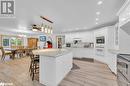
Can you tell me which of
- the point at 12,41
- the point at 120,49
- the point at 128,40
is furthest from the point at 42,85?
the point at 12,41

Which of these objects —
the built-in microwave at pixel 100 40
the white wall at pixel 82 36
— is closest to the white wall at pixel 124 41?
the built-in microwave at pixel 100 40

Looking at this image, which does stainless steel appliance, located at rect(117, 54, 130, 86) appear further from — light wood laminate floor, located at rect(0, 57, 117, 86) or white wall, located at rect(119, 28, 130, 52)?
white wall, located at rect(119, 28, 130, 52)

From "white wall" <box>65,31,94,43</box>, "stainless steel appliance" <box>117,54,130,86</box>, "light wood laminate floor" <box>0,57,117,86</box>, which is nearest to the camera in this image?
"stainless steel appliance" <box>117,54,130,86</box>

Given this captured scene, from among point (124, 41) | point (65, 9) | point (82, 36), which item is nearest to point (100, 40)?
point (82, 36)

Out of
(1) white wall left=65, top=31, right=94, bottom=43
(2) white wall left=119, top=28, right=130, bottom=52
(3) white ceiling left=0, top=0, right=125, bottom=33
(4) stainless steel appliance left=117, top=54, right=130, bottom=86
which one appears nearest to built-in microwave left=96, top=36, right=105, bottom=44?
(1) white wall left=65, top=31, right=94, bottom=43

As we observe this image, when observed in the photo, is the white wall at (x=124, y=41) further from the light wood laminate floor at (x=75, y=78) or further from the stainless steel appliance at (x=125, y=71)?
the light wood laminate floor at (x=75, y=78)

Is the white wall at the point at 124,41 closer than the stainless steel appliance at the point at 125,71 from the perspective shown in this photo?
No

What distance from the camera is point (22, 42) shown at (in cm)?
1126

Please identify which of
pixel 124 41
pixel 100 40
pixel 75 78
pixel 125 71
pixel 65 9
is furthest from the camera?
pixel 100 40

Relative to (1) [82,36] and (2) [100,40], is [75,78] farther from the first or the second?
(1) [82,36]

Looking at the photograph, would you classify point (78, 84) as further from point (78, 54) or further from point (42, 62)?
point (78, 54)

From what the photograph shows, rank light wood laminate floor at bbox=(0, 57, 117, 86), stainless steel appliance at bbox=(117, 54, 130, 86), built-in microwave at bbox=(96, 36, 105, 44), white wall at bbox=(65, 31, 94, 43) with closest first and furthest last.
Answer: stainless steel appliance at bbox=(117, 54, 130, 86)
light wood laminate floor at bbox=(0, 57, 117, 86)
built-in microwave at bbox=(96, 36, 105, 44)
white wall at bbox=(65, 31, 94, 43)

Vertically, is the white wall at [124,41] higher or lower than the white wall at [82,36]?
lower

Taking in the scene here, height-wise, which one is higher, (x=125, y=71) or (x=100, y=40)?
(x=100, y=40)
